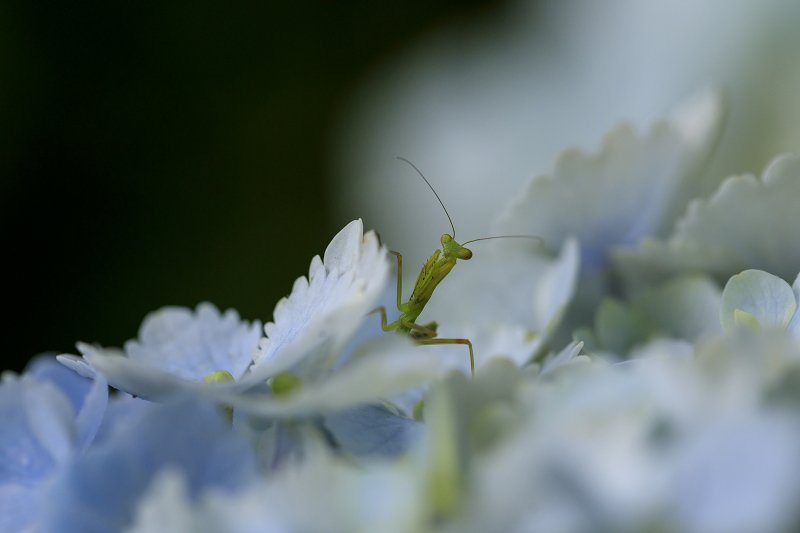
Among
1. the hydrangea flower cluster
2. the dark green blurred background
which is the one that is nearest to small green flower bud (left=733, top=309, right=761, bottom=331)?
the hydrangea flower cluster

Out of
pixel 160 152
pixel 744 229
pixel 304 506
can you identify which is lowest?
pixel 304 506

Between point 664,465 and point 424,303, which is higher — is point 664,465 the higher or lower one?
the lower one

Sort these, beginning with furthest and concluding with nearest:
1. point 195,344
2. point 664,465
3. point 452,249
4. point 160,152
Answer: point 160,152, point 452,249, point 195,344, point 664,465

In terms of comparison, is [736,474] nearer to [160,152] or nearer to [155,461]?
[155,461]

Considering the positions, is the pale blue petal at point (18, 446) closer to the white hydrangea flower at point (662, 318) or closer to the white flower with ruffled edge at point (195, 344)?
the white flower with ruffled edge at point (195, 344)

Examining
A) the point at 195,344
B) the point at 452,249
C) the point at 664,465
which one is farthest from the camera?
the point at 452,249

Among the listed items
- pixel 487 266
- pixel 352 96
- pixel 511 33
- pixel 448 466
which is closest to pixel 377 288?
pixel 448 466

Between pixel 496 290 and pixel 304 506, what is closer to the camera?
pixel 304 506

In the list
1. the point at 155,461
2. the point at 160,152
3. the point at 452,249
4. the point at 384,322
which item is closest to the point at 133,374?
the point at 155,461
